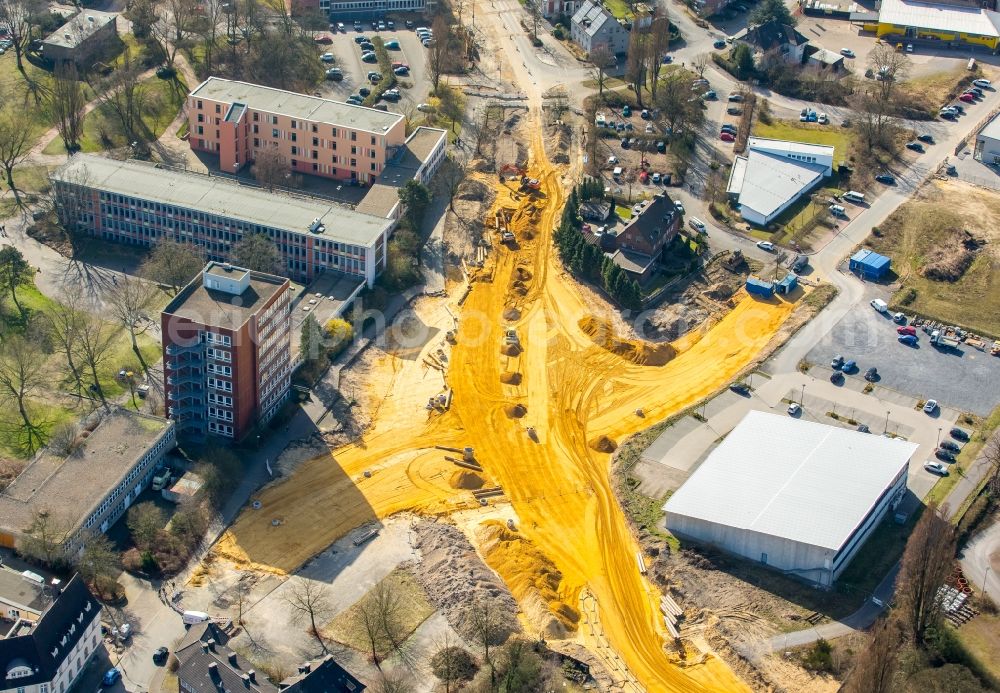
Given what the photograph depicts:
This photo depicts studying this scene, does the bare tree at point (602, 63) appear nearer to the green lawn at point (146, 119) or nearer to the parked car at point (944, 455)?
the green lawn at point (146, 119)

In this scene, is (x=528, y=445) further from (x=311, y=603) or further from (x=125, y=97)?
(x=125, y=97)

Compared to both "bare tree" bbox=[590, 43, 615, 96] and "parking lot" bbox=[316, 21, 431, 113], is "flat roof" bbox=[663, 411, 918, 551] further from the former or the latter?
"parking lot" bbox=[316, 21, 431, 113]

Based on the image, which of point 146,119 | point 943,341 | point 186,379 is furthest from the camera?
point 146,119

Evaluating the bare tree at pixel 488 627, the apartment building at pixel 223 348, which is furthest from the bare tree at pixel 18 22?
the bare tree at pixel 488 627

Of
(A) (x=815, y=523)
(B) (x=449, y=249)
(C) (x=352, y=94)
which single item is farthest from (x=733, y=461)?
(C) (x=352, y=94)

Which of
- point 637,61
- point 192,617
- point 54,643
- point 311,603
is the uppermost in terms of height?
point 637,61

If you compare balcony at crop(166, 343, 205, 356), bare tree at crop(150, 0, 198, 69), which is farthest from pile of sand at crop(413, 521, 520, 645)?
bare tree at crop(150, 0, 198, 69)

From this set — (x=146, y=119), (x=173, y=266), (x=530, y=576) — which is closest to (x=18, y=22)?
(x=146, y=119)
